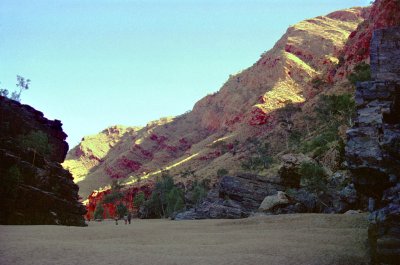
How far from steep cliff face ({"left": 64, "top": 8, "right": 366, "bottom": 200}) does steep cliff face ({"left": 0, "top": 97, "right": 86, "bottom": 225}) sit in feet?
229

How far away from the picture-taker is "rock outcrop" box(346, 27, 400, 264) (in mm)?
13305

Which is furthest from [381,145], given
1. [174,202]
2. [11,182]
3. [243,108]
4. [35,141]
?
[243,108]

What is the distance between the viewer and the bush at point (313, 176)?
40750 mm

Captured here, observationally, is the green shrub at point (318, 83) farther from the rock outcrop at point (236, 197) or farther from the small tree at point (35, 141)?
the small tree at point (35, 141)

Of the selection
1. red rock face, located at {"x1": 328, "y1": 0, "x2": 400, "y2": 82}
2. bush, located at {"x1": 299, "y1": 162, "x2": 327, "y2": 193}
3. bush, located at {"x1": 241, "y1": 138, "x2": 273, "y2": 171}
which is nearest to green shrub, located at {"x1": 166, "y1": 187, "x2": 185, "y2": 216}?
bush, located at {"x1": 241, "y1": 138, "x2": 273, "y2": 171}

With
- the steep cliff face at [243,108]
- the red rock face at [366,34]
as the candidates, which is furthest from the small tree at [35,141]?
the red rock face at [366,34]

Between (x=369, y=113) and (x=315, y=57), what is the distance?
163871 millimetres

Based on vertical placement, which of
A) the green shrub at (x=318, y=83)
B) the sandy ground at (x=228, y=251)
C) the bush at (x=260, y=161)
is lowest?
the sandy ground at (x=228, y=251)

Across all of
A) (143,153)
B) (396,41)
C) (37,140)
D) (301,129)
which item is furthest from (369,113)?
(143,153)

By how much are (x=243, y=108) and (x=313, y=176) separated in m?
119

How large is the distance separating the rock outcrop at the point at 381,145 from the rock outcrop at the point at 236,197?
29.0m

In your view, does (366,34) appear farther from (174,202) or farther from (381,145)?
(381,145)

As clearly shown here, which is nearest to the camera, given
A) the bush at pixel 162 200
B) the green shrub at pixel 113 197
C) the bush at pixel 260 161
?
the bush at pixel 162 200

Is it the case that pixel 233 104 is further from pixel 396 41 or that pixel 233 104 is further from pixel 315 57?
pixel 396 41
